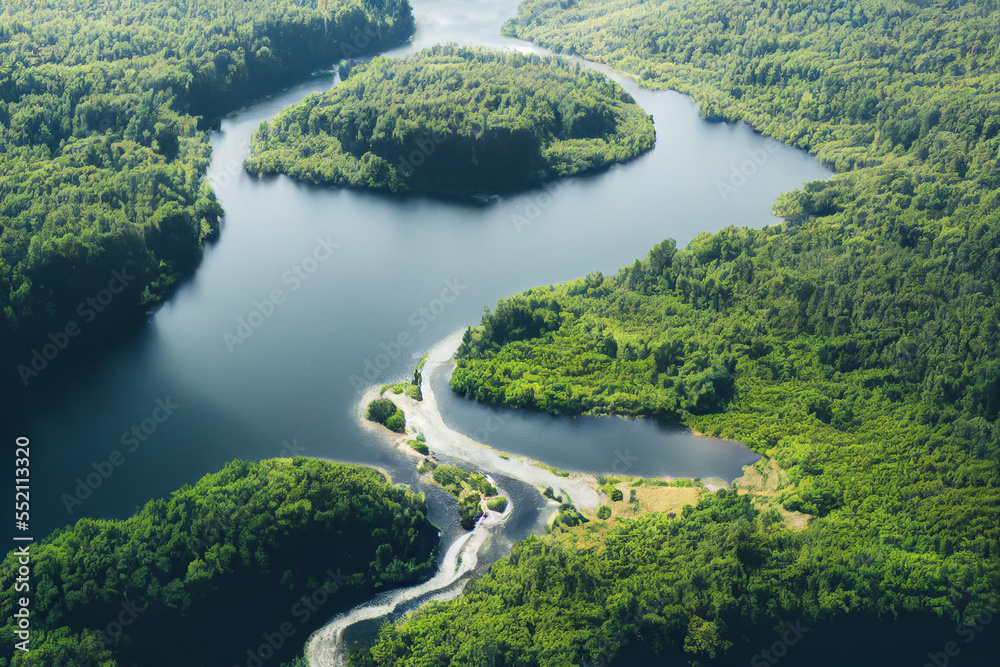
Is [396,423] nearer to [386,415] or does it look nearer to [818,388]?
[386,415]

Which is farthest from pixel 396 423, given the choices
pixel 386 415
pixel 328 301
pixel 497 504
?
pixel 328 301

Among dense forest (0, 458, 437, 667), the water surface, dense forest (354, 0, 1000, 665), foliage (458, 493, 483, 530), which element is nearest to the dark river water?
the water surface

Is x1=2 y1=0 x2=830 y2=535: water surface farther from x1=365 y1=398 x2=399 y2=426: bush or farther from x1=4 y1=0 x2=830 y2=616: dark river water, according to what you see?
x1=365 y1=398 x2=399 y2=426: bush

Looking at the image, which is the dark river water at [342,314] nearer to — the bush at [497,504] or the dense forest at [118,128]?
the bush at [497,504]

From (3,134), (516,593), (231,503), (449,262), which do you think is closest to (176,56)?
(3,134)

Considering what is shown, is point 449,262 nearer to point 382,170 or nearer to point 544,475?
point 382,170

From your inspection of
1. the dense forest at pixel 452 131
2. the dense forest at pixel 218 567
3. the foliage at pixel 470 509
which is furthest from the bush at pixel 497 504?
the dense forest at pixel 452 131
